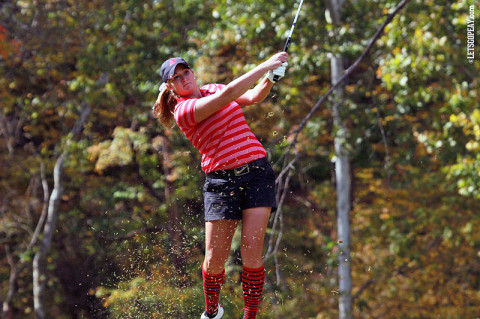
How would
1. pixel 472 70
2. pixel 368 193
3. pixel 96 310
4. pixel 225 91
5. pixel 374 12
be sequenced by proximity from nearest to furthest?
1. pixel 225 91
2. pixel 96 310
3. pixel 472 70
4. pixel 374 12
5. pixel 368 193

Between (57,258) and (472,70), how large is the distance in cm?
865

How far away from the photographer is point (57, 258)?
1226 centimetres

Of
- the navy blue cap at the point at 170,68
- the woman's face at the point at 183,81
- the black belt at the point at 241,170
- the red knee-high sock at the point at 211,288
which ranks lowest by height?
the red knee-high sock at the point at 211,288

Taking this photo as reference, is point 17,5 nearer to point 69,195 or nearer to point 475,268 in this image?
point 69,195

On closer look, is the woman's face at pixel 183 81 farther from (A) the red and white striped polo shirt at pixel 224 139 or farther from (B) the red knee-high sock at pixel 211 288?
(B) the red knee-high sock at pixel 211 288

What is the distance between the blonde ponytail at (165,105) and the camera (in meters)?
3.34

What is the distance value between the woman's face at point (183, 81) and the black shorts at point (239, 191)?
0.47 meters

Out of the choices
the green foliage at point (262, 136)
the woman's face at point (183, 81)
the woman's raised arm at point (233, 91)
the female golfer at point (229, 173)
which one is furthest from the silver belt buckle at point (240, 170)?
the green foliage at point (262, 136)

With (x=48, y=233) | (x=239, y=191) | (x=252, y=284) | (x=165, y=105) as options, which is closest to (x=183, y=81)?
(x=165, y=105)

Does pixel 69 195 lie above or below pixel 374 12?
below

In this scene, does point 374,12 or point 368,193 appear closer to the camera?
point 374,12

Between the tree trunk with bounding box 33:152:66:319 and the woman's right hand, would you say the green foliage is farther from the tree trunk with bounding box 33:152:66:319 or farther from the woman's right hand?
the woman's right hand

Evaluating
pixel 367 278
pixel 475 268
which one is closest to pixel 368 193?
pixel 367 278

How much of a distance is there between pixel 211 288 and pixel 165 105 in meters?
1.08
